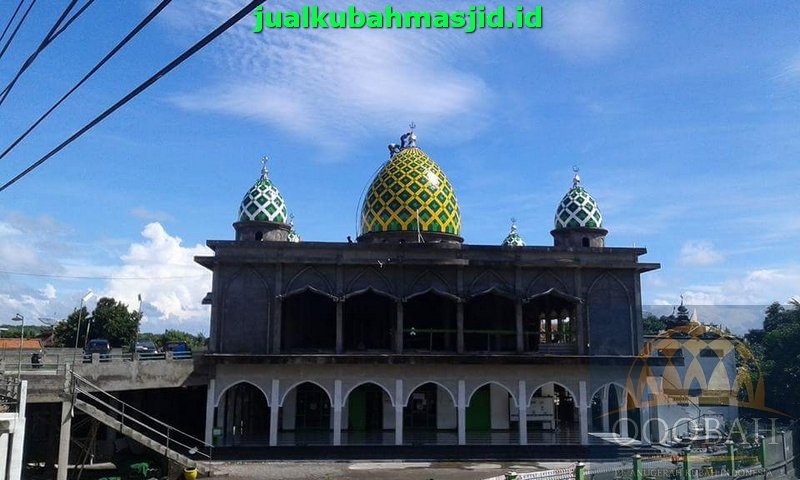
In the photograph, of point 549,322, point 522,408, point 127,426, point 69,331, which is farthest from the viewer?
point 69,331

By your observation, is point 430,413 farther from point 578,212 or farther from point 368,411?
point 578,212

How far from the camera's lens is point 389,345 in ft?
99.9

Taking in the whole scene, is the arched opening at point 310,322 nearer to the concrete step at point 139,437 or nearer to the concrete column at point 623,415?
the concrete step at point 139,437

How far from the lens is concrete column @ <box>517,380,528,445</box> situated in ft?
83.0

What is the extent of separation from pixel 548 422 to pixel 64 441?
1927 centimetres

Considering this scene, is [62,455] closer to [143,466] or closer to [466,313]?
[143,466]

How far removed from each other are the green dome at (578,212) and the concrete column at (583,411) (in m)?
9.60

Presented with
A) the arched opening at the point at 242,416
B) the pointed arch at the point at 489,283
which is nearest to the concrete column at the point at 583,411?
the pointed arch at the point at 489,283

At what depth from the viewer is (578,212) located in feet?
107

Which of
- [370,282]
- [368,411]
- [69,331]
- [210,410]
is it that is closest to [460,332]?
[370,282]

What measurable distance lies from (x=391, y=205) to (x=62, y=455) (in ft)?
56.9

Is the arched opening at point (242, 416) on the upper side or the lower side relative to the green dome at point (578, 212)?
lower

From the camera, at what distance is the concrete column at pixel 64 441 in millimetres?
19562

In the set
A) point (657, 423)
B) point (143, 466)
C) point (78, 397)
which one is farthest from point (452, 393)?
point (78, 397)
